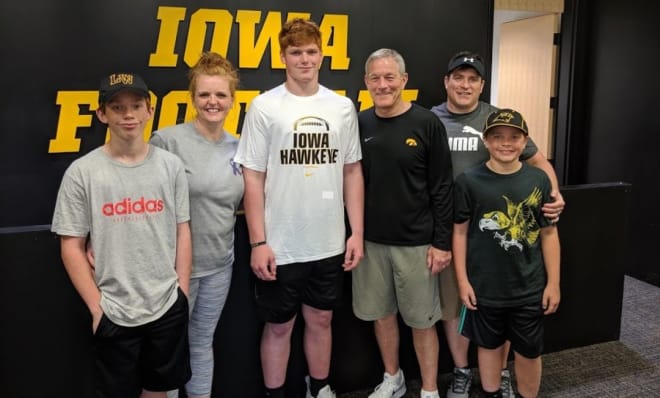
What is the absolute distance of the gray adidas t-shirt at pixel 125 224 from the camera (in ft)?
4.85

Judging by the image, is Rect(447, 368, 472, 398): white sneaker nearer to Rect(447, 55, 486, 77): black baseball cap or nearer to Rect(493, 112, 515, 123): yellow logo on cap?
Rect(493, 112, 515, 123): yellow logo on cap

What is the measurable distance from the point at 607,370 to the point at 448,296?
1.02 metres

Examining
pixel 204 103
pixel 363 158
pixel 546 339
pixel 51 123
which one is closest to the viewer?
pixel 204 103

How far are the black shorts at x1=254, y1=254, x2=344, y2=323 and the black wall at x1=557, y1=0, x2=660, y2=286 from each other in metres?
3.05

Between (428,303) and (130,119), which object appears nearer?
(130,119)

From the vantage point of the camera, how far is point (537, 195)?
1.92 meters

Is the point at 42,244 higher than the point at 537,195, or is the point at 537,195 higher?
the point at 537,195

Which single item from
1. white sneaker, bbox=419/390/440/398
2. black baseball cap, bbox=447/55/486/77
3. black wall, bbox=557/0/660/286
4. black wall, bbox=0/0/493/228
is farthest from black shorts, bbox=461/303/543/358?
black wall, bbox=557/0/660/286

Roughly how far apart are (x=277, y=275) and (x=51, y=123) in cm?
211

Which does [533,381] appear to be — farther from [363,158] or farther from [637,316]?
[637,316]

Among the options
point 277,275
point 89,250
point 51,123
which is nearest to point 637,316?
point 277,275

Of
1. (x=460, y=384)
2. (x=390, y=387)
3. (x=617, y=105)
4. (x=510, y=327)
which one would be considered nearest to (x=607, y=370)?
(x=460, y=384)

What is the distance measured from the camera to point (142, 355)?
161 cm

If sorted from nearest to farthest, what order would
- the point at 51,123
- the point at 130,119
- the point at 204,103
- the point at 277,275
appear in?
the point at 130,119 < the point at 204,103 < the point at 277,275 < the point at 51,123
